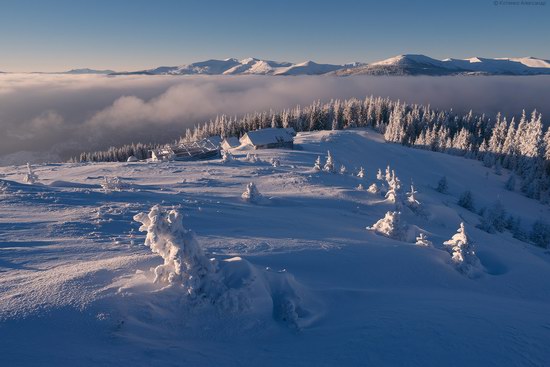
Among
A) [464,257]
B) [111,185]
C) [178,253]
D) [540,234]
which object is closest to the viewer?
[178,253]

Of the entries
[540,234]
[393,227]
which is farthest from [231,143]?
[393,227]

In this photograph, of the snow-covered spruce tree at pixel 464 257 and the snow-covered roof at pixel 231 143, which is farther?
the snow-covered roof at pixel 231 143

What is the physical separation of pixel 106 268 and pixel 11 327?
257 centimetres

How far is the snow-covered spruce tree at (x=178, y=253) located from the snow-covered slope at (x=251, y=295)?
20cm

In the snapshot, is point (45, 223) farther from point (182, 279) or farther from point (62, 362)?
point (62, 362)

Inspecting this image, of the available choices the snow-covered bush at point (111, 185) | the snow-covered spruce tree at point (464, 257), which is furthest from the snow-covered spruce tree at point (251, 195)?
the snow-covered spruce tree at point (464, 257)

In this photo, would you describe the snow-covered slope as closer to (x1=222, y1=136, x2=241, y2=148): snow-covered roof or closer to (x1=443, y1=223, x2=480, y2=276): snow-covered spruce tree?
(x1=443, y1=223, x2=480, y2=276): snow-covered spruce tree

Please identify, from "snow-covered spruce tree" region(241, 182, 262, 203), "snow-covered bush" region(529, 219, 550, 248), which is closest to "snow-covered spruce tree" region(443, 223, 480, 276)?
"snow-covered spruce tree" region(241, 182, 262, 203)

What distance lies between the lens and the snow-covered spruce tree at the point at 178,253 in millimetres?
7520

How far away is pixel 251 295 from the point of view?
25.2ft

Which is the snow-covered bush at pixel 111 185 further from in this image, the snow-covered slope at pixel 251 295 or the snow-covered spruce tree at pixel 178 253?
the snow-covered spruce tree at pixel 178 253

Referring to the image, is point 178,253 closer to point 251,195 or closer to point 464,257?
point 464,257

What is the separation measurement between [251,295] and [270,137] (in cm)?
5947

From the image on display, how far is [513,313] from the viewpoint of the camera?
894 centimetres
